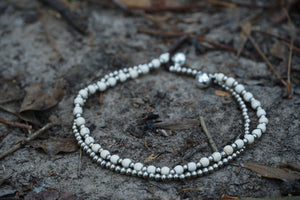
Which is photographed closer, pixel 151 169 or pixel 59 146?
pixel 151 169

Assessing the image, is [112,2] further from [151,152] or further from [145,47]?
[151,152]

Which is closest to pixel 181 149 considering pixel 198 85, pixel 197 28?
pixel 198 85

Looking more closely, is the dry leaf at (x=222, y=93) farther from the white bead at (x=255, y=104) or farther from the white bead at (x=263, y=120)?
the white bead at (x=263, y=120)

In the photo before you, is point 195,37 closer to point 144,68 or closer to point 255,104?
point 144,68

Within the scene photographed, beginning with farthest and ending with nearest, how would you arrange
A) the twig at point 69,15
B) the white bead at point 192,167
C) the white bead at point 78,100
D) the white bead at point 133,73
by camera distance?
the twig at point 69,15, the white bead at point 133,73, the white bead at point 78,100, the white bead at point 192,167

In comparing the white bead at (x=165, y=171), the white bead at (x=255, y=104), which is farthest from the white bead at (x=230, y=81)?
the white bead at (x=165, y=171)

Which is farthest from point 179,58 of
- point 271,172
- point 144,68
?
point 271,172

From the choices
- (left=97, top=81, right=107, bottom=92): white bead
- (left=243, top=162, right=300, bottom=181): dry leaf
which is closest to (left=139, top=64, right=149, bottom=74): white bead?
(left=97, top=81, right=107, bottom=92): white bead
